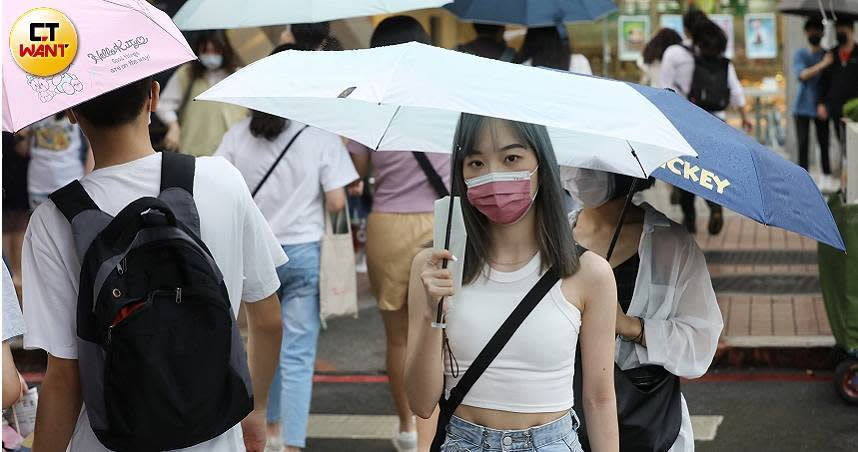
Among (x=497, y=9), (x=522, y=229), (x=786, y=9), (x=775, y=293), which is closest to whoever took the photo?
(x=522, y=229)

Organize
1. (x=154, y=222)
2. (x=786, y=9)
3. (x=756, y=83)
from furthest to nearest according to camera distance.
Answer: (x=756, y=83) < (x=786, y=9) < (x=154, y=222)

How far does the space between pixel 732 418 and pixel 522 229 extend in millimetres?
4178

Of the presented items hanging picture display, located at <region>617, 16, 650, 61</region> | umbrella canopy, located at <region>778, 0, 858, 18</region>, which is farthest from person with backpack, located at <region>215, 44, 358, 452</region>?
hanging picture display, located at <region>617, 16, 650, 61</region>

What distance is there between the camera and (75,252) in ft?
10.2

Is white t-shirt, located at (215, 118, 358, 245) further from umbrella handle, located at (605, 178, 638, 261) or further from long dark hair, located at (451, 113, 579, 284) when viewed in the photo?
long dark hair, located at (451, 113, 579, 284)

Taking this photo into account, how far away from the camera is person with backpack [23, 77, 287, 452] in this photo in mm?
2979

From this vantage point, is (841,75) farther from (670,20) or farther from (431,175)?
(431,175)

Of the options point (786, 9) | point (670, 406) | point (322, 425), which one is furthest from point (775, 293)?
point (670, 406)

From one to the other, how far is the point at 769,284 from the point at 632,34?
7.19 m

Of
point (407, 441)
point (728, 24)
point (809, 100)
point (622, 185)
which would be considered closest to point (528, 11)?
point (407, 441)

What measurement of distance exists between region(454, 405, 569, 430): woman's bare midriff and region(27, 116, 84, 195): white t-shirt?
23.7 feet

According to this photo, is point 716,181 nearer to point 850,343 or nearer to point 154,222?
point 154,222

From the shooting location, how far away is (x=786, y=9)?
35.7 feet

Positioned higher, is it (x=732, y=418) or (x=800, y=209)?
(x=800, y=209)
